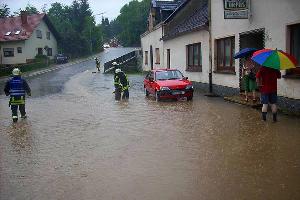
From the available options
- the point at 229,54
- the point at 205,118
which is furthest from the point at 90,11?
the point at 205,118

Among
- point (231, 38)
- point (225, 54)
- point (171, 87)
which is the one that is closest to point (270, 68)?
point (171, 87)

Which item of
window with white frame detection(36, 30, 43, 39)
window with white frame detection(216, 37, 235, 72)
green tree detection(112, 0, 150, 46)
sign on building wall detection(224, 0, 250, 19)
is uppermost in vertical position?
green tree detection(112, 0, 150, 46)

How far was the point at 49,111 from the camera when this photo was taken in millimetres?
14906

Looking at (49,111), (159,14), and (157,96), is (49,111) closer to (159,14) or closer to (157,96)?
(157,96)

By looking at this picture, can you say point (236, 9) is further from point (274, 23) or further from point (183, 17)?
point (183, 17)

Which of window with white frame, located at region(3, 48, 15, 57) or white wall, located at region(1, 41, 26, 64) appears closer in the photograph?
white wall, located at region(1, 41, 26, 64)

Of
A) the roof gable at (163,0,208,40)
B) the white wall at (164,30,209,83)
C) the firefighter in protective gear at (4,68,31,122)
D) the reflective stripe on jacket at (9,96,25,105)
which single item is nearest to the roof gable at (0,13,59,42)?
the roof gable at (163,0,208,40)

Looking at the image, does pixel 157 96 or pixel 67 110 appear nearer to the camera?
pixel 67 110

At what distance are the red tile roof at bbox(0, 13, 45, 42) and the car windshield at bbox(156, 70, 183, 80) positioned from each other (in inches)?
1565

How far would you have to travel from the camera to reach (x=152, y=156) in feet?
25.2

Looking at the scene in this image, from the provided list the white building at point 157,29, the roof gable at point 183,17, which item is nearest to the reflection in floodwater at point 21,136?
the roof gable at point 183,17

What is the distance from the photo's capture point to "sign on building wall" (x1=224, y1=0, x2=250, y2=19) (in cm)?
1427

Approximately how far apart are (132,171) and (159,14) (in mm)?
29406

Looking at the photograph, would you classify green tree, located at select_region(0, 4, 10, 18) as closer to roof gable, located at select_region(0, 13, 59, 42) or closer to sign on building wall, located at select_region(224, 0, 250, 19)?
roof gable, located at select_region(0, 13, 59, 42)
